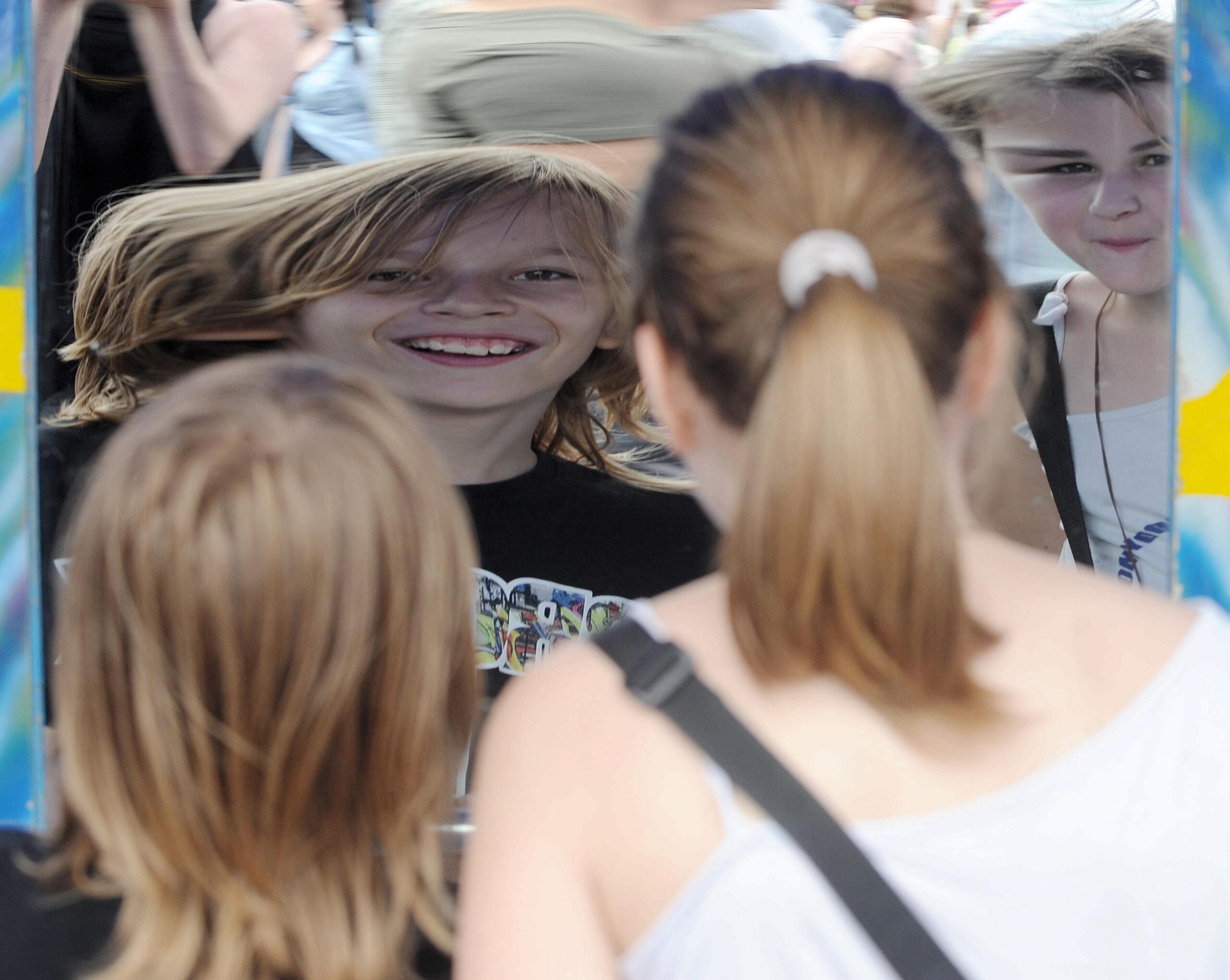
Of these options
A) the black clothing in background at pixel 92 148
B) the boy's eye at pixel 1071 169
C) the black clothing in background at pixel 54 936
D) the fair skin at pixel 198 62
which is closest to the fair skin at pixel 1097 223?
the boy's eye at pixel 1071 169

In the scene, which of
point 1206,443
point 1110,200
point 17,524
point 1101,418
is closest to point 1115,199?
point 1110,200

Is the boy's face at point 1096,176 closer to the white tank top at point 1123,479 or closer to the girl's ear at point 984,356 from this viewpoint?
the white tank top at point 1123,479

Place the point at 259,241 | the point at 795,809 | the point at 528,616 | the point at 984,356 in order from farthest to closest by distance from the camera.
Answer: the point at 528,616, the point at 259,241, the point at 984,356, the point at 795,809

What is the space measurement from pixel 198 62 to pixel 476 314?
0.49m

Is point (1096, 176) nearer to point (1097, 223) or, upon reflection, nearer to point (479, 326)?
point (1097, 223)

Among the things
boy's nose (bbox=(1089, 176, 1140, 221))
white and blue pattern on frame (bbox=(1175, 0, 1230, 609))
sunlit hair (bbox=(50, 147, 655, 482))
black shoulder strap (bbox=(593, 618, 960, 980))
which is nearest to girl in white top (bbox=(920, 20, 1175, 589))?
boy's nose (bbox=(1089, 176, 1140, 221))

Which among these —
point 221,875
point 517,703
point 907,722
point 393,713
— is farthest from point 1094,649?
point 221,875

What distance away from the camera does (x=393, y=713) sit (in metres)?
0.89

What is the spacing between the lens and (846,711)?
0.77 metres

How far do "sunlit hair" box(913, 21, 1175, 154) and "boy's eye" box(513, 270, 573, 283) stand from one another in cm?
53

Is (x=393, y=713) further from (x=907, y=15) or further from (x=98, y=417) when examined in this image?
(x=907, y=15)

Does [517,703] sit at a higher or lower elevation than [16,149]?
lower

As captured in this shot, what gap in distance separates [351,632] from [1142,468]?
128 cm

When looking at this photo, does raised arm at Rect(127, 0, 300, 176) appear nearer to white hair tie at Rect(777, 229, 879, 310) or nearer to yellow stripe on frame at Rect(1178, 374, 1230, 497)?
white hair tie at Rect(777, 229, 879, 310)
